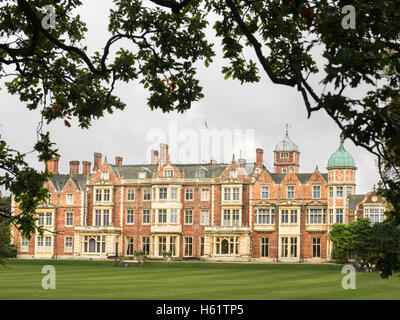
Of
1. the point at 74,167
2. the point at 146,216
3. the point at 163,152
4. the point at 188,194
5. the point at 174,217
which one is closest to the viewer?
the point at 174,217

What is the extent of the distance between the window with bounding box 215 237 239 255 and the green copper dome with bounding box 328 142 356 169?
10.6 meters

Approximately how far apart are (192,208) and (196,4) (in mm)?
50447

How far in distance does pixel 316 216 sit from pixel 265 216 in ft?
14.6

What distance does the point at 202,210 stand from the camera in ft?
193

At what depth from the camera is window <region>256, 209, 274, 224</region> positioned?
56.6 m

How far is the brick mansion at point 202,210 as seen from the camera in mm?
54969

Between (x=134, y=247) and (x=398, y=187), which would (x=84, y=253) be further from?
(x=398, y=187)

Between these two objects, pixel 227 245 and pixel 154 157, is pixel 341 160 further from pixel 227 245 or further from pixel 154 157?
pixel 154 157

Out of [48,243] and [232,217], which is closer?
[232,217]

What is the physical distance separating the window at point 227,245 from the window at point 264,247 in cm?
213

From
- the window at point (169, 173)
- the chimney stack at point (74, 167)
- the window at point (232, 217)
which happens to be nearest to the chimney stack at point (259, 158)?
the window at point (232, 217)

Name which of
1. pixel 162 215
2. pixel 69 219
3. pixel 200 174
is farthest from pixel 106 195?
pixel 200 174

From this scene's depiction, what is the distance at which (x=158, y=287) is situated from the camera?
2456cm
